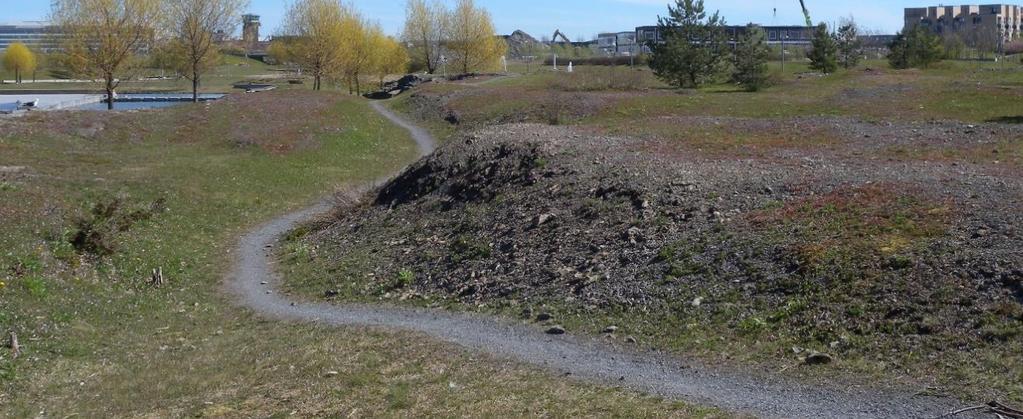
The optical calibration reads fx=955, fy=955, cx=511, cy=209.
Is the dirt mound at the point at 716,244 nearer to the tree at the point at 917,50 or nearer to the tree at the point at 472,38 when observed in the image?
the tree at the point at 917,50

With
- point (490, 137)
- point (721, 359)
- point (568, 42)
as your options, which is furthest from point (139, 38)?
point (568, 42)

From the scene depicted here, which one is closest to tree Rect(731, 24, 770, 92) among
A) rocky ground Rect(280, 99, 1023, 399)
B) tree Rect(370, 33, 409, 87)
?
rocky ground Rect(280, 99, 1023, 399)

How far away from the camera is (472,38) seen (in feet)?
273

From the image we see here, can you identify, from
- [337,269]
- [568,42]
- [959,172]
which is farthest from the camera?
[568,42]

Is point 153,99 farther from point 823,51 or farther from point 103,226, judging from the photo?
→ point 103,226

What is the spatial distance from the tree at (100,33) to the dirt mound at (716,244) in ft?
105

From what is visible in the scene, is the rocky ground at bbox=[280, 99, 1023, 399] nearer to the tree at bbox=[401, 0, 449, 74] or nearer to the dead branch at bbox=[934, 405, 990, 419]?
the dead branch at bbox=[934, 405, 990, 419]

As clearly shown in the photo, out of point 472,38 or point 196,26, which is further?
point 472,38

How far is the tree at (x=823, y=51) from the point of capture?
6031cm

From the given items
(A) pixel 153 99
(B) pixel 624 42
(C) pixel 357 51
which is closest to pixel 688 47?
(C) pixel 357 51

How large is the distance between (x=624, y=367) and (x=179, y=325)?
26.0 feet

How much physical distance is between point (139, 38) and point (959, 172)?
45.8 metres

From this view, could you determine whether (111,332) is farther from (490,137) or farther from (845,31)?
(845,31)

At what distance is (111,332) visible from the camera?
14.5 metres
